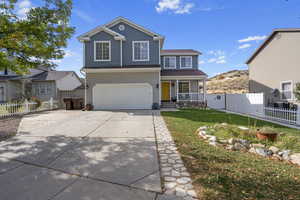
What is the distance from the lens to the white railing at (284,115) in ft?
25.0

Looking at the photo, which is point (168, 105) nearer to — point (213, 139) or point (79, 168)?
point (213, 139)

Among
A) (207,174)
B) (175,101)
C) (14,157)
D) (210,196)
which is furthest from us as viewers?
(175,101)

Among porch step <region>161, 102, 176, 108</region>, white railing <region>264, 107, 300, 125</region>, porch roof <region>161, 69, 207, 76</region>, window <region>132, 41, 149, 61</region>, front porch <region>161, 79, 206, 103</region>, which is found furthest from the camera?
front porch <region>161, 79, 206, 103</region>

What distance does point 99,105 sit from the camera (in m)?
13.4

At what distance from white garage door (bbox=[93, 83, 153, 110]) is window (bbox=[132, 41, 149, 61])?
2.43 metres

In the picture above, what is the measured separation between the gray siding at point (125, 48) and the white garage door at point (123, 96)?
1.97 metres

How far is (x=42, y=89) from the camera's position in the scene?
1989 centimetres

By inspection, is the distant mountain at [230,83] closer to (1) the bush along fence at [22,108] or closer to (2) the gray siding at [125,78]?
(2) the gray siding at [125,78]

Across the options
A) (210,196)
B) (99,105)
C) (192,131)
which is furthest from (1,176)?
(99,105)

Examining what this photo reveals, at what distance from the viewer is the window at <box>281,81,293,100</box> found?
11.8 metres

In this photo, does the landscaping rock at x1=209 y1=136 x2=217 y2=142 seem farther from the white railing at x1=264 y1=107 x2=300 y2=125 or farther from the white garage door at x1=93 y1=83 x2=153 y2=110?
the white garage door at x1=93 y1=83 x2=153 y2=110

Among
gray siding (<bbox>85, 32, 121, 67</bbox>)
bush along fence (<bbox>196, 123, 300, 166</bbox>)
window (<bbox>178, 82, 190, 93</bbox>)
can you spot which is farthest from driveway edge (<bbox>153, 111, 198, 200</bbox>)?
window (<bbox>178, 82, 190, 93</bbox>)

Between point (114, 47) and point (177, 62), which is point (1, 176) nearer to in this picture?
point (114, 47)

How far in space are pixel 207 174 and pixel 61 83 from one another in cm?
2234
